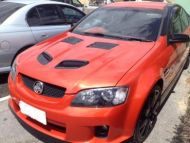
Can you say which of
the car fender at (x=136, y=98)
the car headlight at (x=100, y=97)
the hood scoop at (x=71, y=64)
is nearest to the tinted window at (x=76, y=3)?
the hood scoop at (x=71, y=64)

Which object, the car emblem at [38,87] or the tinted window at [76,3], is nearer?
the car emblem at [38,87]

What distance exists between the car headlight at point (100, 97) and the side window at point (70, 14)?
3.97 meters

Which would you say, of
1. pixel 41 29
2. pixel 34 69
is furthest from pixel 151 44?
pixel 41 29

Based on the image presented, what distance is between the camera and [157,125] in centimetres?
430

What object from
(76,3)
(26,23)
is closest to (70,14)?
(26,23)

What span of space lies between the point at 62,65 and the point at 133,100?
0.90 meters

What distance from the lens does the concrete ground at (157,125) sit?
12.4 feet

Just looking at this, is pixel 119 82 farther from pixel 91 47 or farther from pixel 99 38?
pixel 99 38

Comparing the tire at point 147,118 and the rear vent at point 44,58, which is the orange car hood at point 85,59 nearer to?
the rear vent at point 44,58

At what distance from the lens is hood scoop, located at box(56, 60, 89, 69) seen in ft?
11.2

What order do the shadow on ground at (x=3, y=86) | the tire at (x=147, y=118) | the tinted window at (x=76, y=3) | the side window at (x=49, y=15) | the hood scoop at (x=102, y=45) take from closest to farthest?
the tire at (x=147, y=118)
the hood scoop at (x=102, y=45)
the shadow on ground at (x=3, y=86)
the side window at (x=49, y=15)
the tinted window at (x=76, y=3)

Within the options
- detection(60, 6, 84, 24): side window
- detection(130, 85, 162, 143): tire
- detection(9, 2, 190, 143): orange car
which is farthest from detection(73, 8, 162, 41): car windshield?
detection(60, 6, 84, 24): side window

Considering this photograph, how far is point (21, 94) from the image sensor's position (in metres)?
3.45

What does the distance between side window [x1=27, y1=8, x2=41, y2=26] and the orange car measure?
1502 mm
